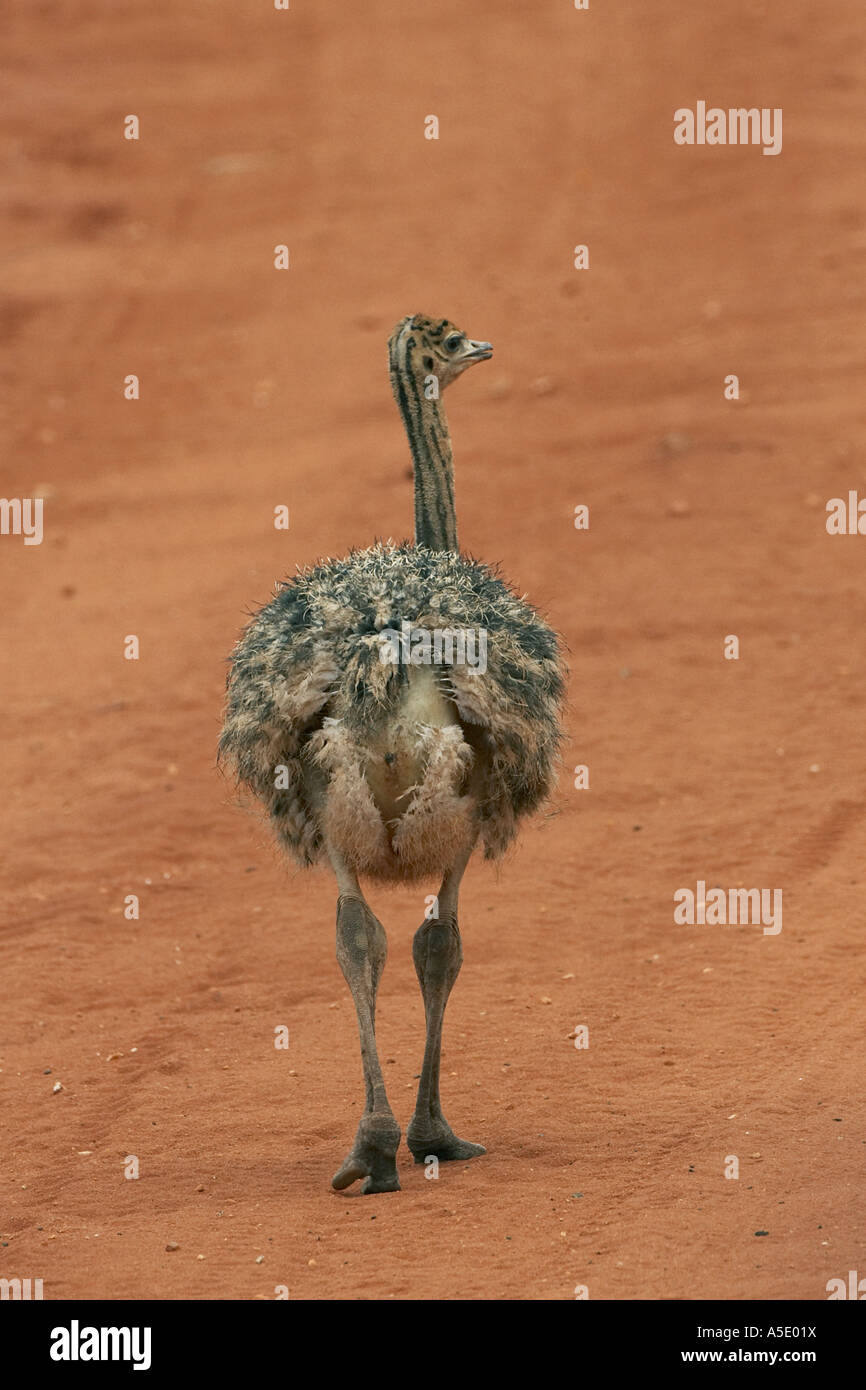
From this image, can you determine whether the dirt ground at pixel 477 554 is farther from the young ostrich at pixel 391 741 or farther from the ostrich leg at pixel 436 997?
the young ostrich at pixel 391 741

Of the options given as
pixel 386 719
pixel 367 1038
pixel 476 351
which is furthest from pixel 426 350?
pixel 367 1038

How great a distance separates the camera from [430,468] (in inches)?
312

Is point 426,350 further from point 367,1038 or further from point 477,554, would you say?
point 477,554

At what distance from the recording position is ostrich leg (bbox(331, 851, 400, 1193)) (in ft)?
23.0

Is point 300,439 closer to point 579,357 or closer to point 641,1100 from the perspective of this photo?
point 579,357

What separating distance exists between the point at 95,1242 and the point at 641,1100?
96.8 inches

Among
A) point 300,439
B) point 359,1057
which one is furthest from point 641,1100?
point 300,439

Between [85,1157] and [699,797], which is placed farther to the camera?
[699,797]

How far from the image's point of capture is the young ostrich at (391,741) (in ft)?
22.3

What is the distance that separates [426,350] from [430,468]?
59 cm

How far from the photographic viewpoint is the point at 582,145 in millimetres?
24625

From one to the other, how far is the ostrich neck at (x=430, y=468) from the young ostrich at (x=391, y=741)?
30 centimetres

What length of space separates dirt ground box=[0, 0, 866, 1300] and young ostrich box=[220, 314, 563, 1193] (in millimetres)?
823

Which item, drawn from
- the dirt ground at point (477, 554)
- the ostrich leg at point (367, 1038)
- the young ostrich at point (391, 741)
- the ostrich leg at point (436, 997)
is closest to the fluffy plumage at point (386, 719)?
the young ostrich at point (391, 741)
